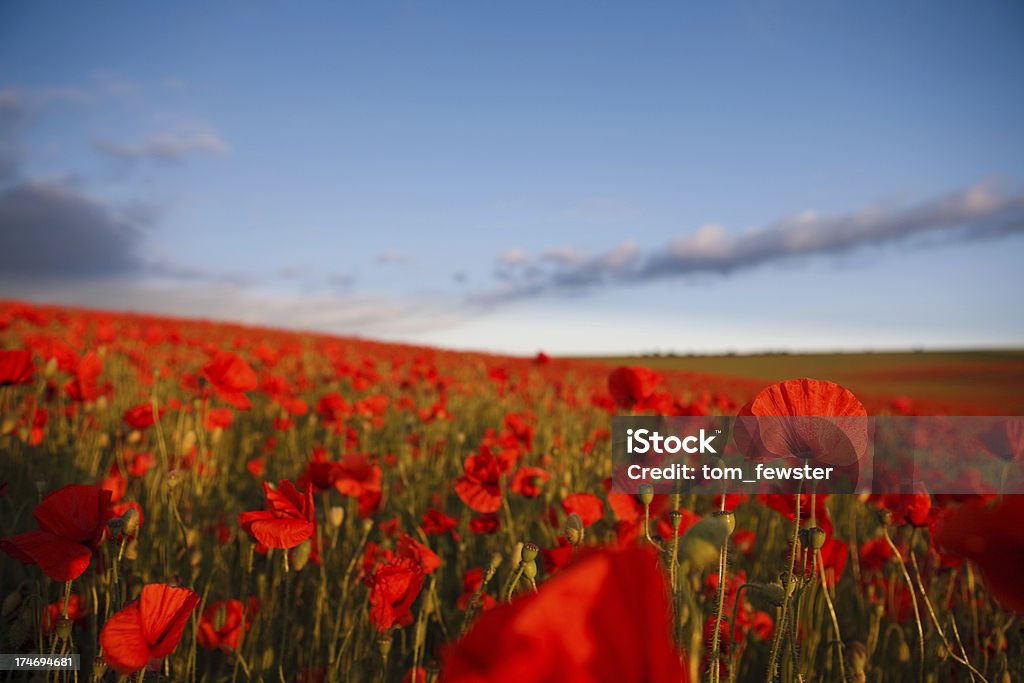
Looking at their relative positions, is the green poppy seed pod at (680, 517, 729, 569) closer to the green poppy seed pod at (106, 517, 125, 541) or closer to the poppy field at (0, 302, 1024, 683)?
the poppy field at (0, 302, 1024, 683)

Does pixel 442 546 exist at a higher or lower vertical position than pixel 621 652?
lower

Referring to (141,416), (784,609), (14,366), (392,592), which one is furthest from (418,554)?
(14,366)

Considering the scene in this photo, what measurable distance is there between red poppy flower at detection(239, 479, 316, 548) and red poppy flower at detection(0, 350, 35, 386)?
1476 mm

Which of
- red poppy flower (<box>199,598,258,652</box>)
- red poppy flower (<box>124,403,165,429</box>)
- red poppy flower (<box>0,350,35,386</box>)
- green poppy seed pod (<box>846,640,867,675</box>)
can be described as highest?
red poppy flower (<box>0,350,35,386</box>)

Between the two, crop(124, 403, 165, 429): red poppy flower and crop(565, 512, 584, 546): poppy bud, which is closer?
crop(565, 512, 584, 546): poppy bud

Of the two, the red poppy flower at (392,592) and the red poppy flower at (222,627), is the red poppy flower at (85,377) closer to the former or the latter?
the red poppy flower at (222,627)

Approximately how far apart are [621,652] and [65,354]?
3599 millimetres

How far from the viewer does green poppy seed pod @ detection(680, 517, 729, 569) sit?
1.89 feet

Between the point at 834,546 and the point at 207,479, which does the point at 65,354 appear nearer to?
the point at 207,479

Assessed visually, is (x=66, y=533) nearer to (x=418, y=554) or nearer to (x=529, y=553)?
(x=418, y=554)

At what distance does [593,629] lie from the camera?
0.31 m

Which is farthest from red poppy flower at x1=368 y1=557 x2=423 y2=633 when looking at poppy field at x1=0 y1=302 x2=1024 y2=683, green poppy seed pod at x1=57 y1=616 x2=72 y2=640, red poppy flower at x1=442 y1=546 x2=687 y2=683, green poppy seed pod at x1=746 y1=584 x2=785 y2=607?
red poppy flower at x1=442 y1=546 x2=687 y2=683

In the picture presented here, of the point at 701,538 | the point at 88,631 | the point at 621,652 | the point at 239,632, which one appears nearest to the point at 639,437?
the point at 701,538

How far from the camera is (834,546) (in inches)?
59.2
